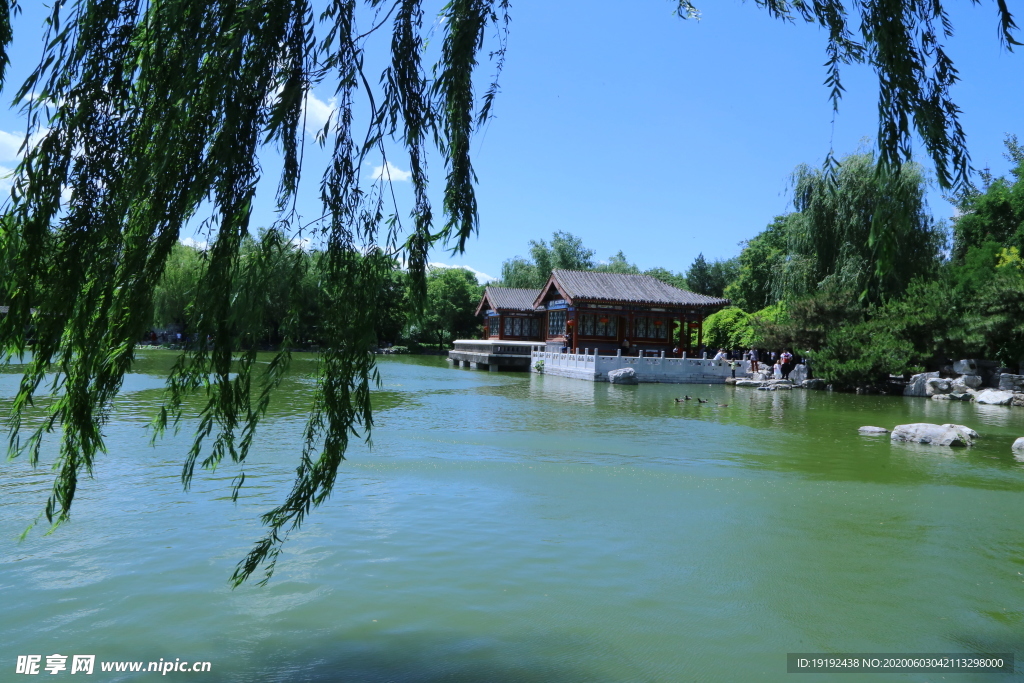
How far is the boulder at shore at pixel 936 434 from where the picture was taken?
37.5 feet

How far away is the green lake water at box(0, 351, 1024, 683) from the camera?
3941mm

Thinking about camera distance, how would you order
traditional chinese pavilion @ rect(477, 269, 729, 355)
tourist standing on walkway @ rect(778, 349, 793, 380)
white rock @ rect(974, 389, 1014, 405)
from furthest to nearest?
traditional chinese pavilion @ rect(477, 269, 729, 355), tourist standing on walkway @ rect(778, 349, 793, 380), white rock @ rect(974, 389, 1014, 405)

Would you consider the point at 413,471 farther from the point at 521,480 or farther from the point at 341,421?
the point at 341,421

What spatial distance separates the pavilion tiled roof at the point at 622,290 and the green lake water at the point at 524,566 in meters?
21.1

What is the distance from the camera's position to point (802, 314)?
25.2m

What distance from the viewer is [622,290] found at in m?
32.0

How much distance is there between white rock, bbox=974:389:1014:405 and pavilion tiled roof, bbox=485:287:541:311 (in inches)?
851

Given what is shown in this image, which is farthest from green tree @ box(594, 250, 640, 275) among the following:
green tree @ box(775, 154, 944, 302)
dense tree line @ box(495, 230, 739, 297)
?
green tree @ box(775, 154, 944, 302)

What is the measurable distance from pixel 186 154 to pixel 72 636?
8.93 feet

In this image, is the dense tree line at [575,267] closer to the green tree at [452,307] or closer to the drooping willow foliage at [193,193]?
the green tree at [452,307]

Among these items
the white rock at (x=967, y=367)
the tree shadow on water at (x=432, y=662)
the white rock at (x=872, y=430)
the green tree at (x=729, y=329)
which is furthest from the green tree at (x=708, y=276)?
the tree shadow on water at (x=432, y=662)

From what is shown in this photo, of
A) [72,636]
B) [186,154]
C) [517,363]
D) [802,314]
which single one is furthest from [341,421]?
[517,363]

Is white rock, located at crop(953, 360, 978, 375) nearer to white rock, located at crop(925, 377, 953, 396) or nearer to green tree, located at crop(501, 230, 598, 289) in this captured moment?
white rock, located at crop(925, 377, 953, 396)

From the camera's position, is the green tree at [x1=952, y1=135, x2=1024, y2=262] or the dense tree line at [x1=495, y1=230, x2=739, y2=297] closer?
the green tree at [x1=952, y1=135, x2=1024, y2=262]
